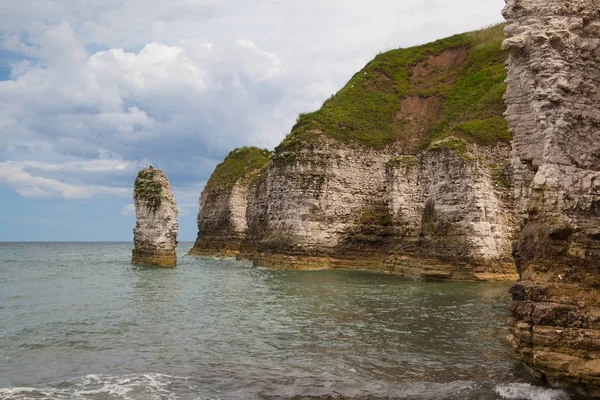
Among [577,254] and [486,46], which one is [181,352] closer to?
[577,254]

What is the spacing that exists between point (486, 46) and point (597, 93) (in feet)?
166

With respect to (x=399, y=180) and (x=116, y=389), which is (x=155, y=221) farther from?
(x=116, y=389)

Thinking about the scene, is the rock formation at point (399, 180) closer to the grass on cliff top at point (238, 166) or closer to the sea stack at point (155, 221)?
the grass on cliff top at point (238, 166)

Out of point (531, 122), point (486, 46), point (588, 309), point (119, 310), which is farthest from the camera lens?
point (486, 46)

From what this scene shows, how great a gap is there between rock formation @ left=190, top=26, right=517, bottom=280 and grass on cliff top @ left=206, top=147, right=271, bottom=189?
6.61 feet

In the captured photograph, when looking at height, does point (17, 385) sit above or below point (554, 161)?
below

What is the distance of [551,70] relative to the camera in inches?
401

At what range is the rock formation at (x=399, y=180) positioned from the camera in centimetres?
3134

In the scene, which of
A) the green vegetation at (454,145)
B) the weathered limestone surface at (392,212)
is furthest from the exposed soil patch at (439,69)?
the green vegetation at (454,145)

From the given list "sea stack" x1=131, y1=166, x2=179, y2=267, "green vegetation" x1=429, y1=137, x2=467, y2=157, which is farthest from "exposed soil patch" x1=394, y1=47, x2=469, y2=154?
"sea stack" x1=131, y1=166, x2=179, y2=267

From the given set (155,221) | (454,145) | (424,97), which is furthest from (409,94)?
(155,221)

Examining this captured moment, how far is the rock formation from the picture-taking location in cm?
3134

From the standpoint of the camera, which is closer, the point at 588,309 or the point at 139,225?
the point at 588,309

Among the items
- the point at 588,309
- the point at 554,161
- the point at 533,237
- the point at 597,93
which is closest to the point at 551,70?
the point at 597,93
